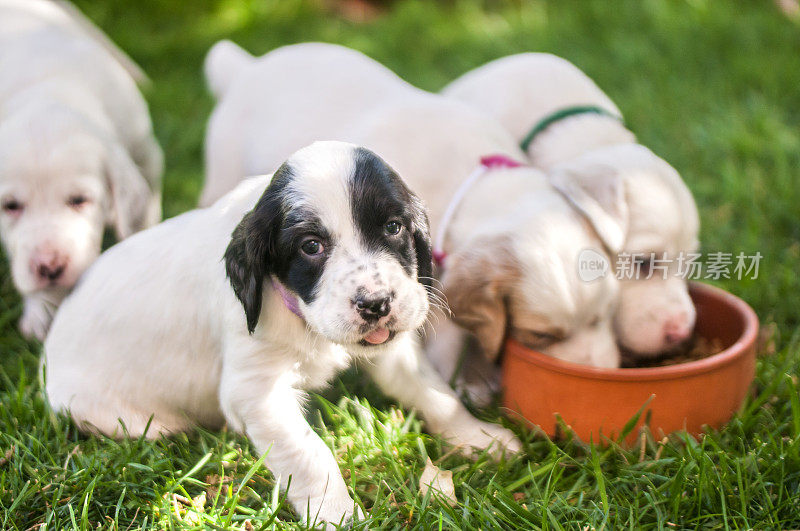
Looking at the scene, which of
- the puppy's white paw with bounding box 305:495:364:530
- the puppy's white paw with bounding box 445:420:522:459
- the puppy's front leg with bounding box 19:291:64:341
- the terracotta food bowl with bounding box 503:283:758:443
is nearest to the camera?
the puppy's white paw with bounding box 305:495:364:530

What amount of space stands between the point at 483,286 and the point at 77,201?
1963 millimetres

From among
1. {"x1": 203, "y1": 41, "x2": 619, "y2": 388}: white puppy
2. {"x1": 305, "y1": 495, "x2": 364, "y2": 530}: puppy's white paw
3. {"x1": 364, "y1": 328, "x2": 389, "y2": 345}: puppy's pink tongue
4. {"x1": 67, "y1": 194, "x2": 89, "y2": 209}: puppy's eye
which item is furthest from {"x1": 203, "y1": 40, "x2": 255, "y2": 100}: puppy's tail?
{"x1": 305, "y1": 495, "x2": 364, "y2": 530}: puppy's white paw

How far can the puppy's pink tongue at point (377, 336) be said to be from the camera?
244cm

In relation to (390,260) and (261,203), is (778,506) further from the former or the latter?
(261,203)

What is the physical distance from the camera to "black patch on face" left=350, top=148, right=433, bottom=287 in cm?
239

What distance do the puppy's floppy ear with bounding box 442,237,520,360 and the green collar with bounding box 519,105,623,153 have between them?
4.15 ft

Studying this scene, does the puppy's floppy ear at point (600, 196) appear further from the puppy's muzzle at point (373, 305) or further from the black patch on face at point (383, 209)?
the puppy's muzzle at point (373, 305)

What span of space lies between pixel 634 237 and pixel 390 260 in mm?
1336

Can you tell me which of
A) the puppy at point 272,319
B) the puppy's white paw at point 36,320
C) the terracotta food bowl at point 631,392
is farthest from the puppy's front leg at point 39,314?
the terracotta food bowl at point 631,392

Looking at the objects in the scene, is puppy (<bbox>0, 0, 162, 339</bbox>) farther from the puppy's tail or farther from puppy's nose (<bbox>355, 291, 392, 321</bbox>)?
puppy's nose (<bbox>355, 291, 392, 321</bbox>)

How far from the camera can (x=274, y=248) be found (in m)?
2.47

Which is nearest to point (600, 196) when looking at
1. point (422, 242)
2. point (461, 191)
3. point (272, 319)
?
point (461, 191)

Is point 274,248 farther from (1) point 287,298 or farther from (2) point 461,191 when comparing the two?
(2) point 461,191

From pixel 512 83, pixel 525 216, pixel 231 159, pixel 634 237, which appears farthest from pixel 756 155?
pixel 231 159
